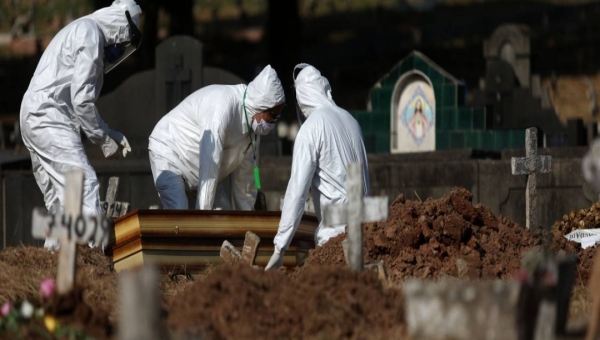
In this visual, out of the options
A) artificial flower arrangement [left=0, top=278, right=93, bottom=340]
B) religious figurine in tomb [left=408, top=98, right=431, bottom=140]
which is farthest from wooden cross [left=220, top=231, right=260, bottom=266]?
religious figurine in tomb [left=408, top=98, right=431, bottom=140]

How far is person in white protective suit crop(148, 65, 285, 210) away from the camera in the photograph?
12.8 metres

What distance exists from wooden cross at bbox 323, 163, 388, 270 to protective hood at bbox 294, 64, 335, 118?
2.82 metres

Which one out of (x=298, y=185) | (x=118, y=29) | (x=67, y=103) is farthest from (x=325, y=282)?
(x=118, y=29)

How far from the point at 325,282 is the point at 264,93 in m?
4.32

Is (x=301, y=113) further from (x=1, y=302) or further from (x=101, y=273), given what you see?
(x=1, y=302)

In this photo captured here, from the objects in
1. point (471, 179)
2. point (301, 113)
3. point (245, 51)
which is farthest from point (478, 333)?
point (245, 51)

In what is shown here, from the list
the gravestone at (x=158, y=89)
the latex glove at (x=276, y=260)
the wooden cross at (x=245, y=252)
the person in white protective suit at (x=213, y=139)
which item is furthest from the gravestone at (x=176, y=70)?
the latex glove at (x=276, y=260)

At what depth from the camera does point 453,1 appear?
170 ft

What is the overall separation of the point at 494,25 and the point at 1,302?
36292mm

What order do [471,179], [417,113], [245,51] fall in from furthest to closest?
[245,51] < [417,113] < [471,179]

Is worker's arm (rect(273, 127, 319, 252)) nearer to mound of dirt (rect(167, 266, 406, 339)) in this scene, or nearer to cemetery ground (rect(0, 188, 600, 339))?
cemetery ground (rect(0, 188, 600, 339))

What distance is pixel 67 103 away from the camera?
12.3m

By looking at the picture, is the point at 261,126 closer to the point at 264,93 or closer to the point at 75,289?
the point at 264,93

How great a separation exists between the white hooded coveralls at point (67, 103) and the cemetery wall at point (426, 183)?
5224 millimetres
